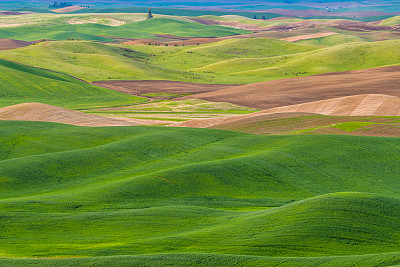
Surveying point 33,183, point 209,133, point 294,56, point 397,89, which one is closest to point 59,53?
point 294,56

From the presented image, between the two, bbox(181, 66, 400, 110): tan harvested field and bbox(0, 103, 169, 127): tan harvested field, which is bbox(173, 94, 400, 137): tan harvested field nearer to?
bbox(0, 103, 169, 127): tan harvested field

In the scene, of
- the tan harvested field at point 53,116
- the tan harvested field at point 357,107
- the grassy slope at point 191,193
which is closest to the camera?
the grassy slope at point 191,193

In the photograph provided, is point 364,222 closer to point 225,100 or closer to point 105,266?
point 105,266

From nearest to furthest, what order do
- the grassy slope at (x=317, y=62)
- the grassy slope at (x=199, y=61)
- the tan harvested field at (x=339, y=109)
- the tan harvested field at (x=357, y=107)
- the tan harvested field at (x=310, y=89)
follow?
the tan harvested field at (x=339, y=109) < the tan harvested field at (x=357, y=107) < the tan harvested field at (x=310, y=89) < the grassy slope at (x=199, y=61) < the grassy slope at (x=317, y=62)

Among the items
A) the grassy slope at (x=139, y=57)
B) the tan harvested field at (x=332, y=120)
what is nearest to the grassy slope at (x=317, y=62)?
the grassy slope at (x=139, y=57)

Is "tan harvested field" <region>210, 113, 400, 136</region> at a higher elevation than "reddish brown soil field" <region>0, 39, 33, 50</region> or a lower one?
lower

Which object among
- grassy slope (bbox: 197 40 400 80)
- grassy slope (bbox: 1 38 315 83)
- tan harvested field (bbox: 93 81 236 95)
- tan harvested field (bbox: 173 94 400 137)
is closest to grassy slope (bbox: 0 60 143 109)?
tan harvested field (bbox: 93 81 236 95)

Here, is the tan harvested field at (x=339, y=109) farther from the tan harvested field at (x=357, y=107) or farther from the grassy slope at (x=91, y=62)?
the grassy slope at (x=91, y=62)
